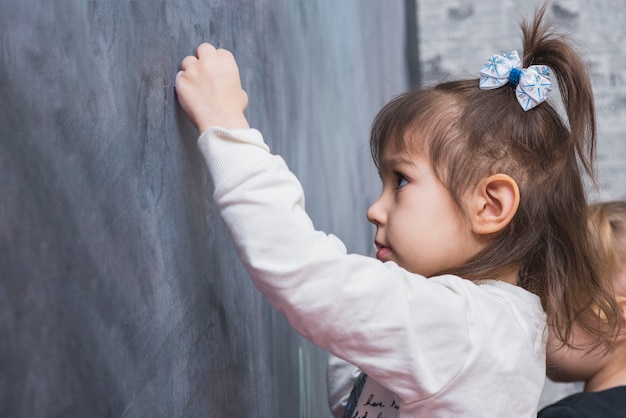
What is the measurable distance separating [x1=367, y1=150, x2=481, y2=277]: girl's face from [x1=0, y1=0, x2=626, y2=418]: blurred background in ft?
0.77

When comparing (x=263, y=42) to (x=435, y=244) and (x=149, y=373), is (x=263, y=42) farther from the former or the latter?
(x=149, y=373)

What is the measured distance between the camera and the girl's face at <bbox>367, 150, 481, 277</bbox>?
Result: 1.19 metres

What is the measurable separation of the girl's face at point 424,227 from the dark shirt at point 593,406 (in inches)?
17.2

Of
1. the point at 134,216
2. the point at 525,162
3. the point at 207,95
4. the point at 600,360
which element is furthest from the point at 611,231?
Result: the point at 134,216

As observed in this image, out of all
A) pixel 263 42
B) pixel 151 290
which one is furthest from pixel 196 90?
pixel 263 42

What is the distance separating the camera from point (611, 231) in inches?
66.3

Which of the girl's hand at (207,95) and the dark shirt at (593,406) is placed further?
the dark shirt at (593,406)

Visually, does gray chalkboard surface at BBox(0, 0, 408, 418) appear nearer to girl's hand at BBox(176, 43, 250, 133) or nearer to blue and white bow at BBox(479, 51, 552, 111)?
girl's hand at BBox(176, 43, 250, 133)

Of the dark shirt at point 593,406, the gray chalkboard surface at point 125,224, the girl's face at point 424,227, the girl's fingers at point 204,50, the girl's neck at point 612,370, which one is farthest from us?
the girl's neck at point 612,370

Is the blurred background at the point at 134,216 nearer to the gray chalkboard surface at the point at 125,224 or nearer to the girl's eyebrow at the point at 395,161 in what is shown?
the gray chalkboard surface at the point at 125,224

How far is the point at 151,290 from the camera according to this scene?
0.90 meters

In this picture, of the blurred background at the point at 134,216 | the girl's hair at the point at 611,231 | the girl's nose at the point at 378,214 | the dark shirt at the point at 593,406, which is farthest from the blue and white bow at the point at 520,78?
the dark shirt at the point at 593,406

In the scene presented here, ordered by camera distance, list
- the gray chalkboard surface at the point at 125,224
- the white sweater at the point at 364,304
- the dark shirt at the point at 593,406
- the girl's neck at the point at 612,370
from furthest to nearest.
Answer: the girl's neck at the point at 612,370 → the dark shirt at the point at 593,406 → the white sweater at the point at 364,304 → the gray chalkboard surface at the point at 125,224

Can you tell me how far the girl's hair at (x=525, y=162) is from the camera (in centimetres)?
121
